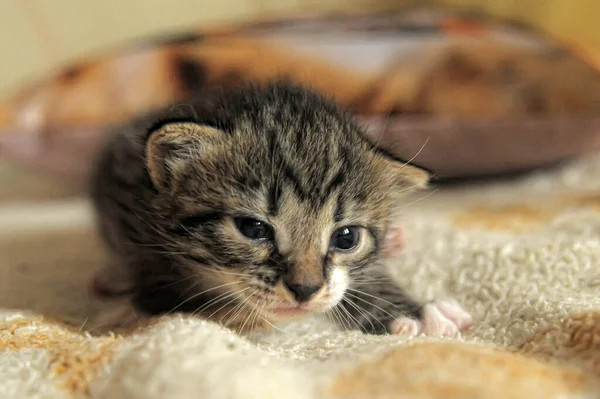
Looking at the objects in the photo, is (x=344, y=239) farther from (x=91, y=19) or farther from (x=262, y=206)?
(x=91, y=19)

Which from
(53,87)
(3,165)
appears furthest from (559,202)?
(3,165)

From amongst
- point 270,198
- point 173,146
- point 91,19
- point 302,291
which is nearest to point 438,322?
point 302,291

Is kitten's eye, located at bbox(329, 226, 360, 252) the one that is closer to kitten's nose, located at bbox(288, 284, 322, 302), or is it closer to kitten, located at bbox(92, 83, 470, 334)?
kitten, located at bbox(92, 83, 470, 334)

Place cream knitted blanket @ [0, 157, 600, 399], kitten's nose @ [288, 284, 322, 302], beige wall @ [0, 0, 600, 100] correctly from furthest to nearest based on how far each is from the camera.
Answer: beige wall @ [0, 0, 600, 100]
kitten's nose @ [288, 284, 322, 302]
cream knitted blanket @ [0, 157, 600, 399]

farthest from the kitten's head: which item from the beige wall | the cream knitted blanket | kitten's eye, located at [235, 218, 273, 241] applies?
the beige wall

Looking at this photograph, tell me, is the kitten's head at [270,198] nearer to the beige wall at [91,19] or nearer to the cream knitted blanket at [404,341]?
the cream knitted blanket at [404,341]

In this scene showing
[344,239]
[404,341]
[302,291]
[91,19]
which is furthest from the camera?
[91,19]

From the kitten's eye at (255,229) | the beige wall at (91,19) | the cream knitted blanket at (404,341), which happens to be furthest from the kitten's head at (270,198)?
the beige wall at (91,19)
